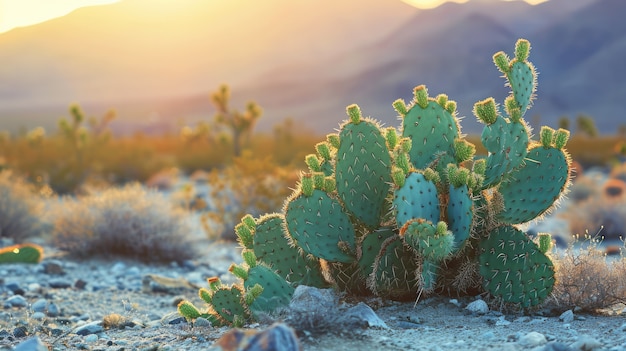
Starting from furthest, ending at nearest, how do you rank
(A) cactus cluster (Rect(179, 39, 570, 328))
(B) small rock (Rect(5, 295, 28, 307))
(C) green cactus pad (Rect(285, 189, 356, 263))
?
(B) small rock (Rect(5, 295, 28, 307)) → (C) green cactus pad (Rect(285, 189, 356, 263)) → (A) cactus cluster (Rect(179, 39, 570, 328))

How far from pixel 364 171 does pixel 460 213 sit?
0.76 meters

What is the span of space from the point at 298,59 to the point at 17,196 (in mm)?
102215

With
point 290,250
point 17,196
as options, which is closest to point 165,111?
point 17,196

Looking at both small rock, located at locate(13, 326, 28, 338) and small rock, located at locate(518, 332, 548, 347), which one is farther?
small rock, located at locate(13, 326, 28, 338)

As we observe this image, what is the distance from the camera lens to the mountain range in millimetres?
82312

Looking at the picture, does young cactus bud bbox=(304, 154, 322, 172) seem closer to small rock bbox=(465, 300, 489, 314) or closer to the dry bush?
small rock bbox=(465, 300, 489, 314)

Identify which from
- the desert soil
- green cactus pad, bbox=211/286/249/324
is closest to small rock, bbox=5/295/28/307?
the desert soil

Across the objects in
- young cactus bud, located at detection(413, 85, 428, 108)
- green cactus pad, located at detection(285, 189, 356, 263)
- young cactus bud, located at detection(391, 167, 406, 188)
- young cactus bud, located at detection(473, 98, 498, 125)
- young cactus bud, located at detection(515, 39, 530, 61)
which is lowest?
green cactus pad, located at detection(285, 189, 356, 263)

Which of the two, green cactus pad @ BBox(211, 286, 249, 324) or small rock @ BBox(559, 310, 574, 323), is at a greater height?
green cactus pad @ BBox(211, 286, 249, 324)

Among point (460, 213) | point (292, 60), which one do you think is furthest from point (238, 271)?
point (292, 60)

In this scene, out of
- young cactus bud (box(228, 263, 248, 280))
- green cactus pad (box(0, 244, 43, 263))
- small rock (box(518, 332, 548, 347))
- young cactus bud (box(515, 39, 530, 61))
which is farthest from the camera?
green cactus pad (box(0, 244, 43, 263))

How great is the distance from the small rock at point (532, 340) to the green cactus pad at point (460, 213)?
92 cm

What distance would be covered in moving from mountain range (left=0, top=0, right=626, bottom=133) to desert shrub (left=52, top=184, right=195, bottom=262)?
6389cm

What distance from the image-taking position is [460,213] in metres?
5.37
